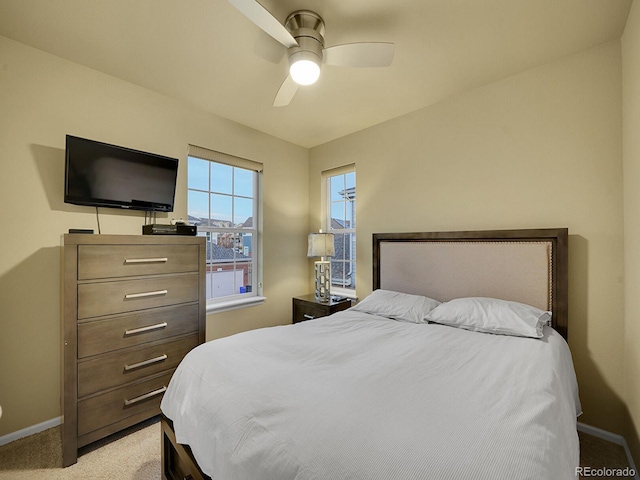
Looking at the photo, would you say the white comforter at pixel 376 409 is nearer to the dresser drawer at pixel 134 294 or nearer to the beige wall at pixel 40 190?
the dresser drawer at pixel 134 294

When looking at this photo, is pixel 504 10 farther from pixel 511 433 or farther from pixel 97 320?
pixel 97 320

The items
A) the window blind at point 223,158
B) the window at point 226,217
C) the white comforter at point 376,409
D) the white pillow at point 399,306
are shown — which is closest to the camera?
the white comforter at point 376,409

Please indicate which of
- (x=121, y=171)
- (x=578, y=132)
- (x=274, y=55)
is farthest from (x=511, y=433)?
(x=121, y=171)

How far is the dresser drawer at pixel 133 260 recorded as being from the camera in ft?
6.12

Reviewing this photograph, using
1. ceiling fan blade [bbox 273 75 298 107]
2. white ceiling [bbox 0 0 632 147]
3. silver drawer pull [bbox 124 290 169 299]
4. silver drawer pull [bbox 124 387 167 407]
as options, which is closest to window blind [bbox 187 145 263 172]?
white ceiling [bbox 0 0 632 147]

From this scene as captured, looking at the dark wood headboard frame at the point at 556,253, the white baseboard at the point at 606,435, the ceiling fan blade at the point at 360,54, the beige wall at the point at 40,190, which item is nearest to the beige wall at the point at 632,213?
the white baseboard at the point at 606,435

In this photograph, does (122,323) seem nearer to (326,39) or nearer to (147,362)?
(147,362)

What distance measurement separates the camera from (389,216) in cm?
315

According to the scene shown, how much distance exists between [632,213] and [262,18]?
235 cm

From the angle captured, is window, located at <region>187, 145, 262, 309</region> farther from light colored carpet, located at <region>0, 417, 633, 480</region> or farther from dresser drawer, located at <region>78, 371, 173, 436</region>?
light colored carpet, located at <region>0, 417, 633, 480</region>

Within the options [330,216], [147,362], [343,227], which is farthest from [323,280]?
[147,362]

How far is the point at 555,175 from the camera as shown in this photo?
217 cm

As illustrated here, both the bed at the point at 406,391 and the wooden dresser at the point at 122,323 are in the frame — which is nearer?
the bed at the point at 406,391

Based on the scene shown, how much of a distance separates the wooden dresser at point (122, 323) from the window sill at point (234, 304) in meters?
0.50
